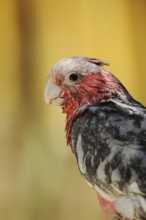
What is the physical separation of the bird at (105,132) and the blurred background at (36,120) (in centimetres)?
80

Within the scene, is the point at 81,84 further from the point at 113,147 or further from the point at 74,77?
the point at 113,147

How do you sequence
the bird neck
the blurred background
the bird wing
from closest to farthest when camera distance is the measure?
the bird wing, the bird neck, the blurred background

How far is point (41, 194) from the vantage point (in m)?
2.71

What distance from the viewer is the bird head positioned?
1.87m

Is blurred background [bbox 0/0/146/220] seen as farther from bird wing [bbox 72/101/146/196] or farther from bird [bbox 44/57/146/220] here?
bird wing [bbox 72/101/146/196]

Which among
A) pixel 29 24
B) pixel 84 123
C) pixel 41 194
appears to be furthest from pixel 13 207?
pixel 84 123

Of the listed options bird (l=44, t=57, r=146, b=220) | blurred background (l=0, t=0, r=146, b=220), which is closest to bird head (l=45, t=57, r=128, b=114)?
bird (l=44, t=57, r=146, b=220)

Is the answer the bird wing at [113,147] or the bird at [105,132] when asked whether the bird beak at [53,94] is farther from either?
the bird wing at [113,147]

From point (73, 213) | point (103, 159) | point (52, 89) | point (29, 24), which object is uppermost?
point (29, 24)

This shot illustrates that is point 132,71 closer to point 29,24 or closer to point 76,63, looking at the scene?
point 29,24

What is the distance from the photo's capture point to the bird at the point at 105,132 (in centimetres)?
164

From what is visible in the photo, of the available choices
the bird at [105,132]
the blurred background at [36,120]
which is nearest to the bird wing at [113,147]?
the bird at [105,132]

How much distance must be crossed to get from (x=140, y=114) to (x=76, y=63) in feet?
0.89

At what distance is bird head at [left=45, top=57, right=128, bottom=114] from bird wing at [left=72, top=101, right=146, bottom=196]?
0.07 metres
